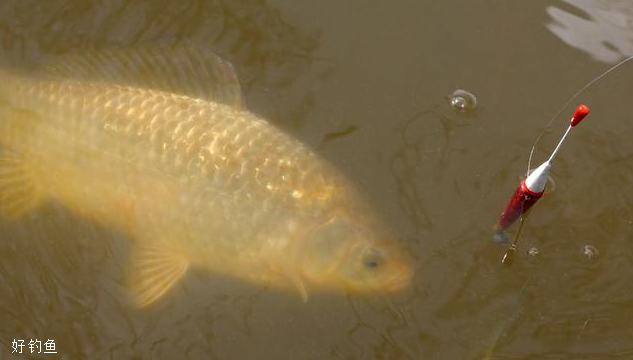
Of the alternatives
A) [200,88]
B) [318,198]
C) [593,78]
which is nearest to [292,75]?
[200,88]

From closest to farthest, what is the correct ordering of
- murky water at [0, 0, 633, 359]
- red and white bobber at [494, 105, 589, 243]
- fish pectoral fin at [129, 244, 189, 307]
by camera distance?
red and white bobber at [494, 105, 589, 243] < murky water at [0, 0, 633, 359] < fish pectoral fin at [129, 244, 189, 307]

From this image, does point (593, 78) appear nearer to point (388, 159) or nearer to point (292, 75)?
point (388, 159)

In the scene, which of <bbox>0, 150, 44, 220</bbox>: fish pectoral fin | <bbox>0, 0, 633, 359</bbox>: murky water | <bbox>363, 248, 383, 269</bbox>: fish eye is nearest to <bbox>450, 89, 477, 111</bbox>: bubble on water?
<bbox>0, 0, 633, 359</bbox>: murky water

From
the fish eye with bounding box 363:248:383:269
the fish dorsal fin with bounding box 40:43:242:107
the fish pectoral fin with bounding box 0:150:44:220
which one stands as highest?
the fish dorsal fin with bounding box 40:43:242:107

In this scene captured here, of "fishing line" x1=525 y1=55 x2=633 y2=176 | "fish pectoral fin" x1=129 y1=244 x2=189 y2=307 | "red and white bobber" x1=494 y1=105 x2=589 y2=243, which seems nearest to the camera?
"red and white bobber" x1=494 y1=105 x2=589 y2=243

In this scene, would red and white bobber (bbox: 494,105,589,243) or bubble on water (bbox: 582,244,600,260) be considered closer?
red and white bobber (bbox: 494,105,589,243)

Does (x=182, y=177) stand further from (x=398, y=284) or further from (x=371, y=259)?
(x=398, y=284)

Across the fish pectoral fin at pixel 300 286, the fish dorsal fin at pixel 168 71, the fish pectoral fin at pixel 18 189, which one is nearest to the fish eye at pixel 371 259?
the fish pectoral fin at pixel 300 286

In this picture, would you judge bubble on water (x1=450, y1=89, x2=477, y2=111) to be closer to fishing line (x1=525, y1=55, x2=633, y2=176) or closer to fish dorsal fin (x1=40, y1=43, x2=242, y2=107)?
fishing line (x1=525, y1=55, x2=633, y2=176)
